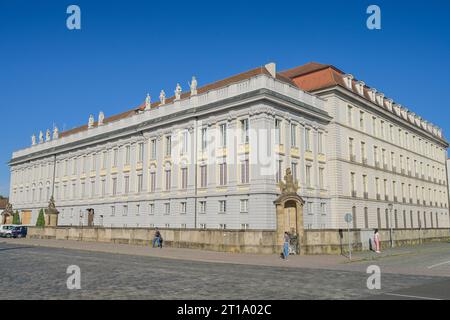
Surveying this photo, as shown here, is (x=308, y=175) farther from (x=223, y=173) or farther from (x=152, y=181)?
(x=152, y=181)

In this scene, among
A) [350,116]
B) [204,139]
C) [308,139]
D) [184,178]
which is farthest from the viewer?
[350,116]

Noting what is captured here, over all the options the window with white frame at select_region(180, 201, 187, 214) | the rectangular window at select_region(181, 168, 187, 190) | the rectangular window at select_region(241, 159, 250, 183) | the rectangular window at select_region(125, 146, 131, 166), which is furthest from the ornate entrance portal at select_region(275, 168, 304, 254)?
the rectangular window at select_region(125, 146, 131, 166)

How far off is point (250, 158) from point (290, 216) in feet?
23.0

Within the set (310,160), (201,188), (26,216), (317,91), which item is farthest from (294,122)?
(26,216)

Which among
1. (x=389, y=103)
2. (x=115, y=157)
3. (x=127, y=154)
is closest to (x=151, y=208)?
(x=127, y=154)

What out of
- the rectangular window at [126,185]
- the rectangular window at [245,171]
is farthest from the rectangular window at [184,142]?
the rectangular window at [126,185]

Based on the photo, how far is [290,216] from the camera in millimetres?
31969

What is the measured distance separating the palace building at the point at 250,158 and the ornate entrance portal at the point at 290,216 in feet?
11.5

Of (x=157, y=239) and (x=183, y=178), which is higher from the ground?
(x=183, y=178)

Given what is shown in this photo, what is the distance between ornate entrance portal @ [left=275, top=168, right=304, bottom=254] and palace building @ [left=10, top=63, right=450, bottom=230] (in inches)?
138

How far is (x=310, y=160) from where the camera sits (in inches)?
1647

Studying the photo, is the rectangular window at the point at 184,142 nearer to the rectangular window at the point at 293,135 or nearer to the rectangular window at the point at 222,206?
the rectangular window at the point at 222,206
